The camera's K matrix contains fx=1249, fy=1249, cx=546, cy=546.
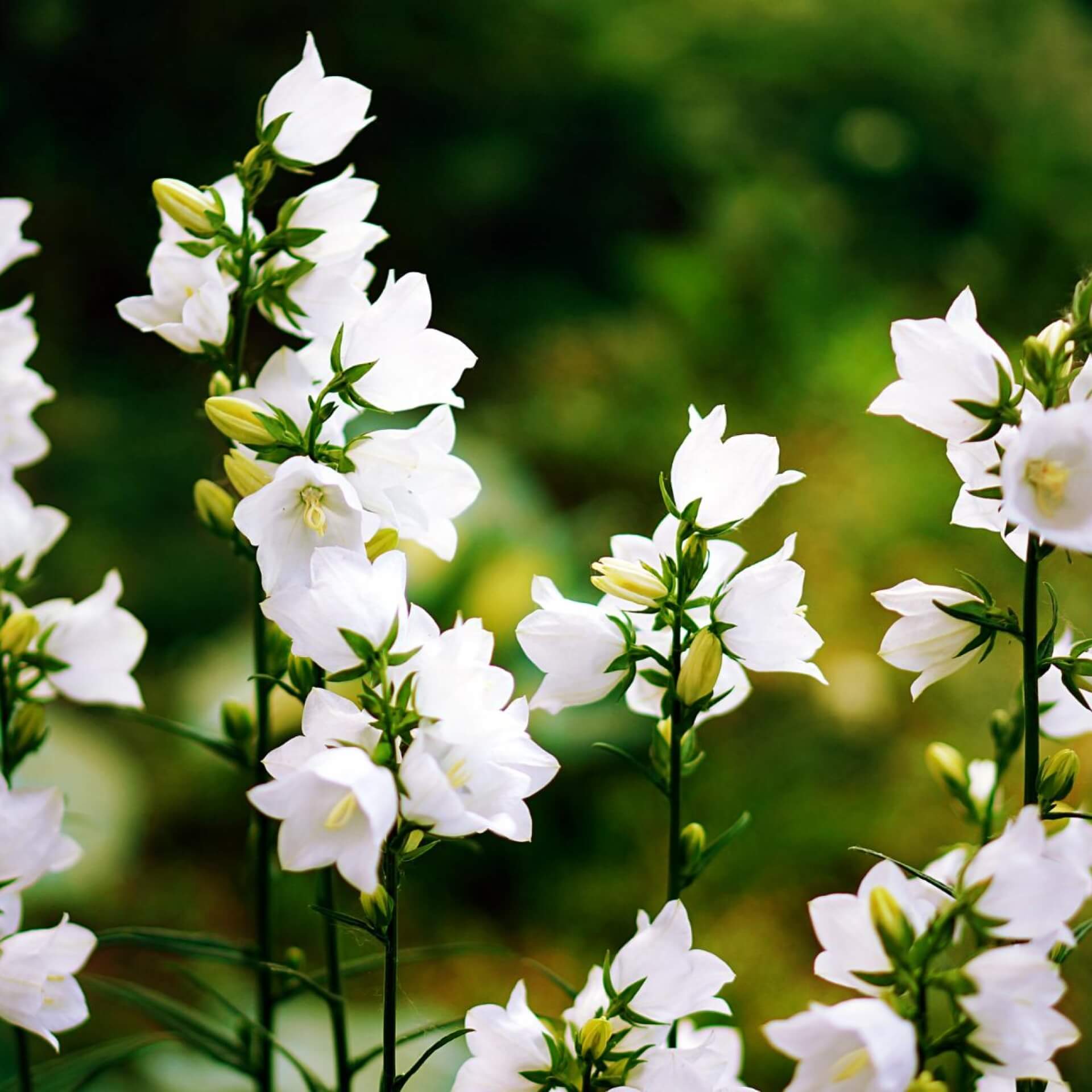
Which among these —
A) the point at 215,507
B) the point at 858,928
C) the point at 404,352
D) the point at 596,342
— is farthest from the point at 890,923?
the point at 596,342

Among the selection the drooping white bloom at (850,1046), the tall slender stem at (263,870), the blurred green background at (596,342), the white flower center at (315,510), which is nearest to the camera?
the drooping white bloom at (850,1046)

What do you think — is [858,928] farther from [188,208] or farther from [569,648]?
[188,208]

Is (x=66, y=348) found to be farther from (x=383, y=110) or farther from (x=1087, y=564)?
(x=1087, y=564)

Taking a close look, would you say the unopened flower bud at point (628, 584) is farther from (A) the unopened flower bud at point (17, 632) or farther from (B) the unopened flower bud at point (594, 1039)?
(A) the unopened flower bud at point (17, 632)

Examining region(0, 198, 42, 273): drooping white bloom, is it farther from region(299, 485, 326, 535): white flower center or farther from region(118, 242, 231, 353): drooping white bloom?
region(299, 485, 326, 535): white flower center

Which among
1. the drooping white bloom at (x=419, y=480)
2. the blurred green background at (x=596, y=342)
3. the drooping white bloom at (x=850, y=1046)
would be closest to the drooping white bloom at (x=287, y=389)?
the drooping white bloom at (x=419, y=480)

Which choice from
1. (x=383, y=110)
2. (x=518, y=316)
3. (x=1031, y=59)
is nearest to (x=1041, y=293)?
(x=1031, y=59)

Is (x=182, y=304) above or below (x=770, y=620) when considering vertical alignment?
above
